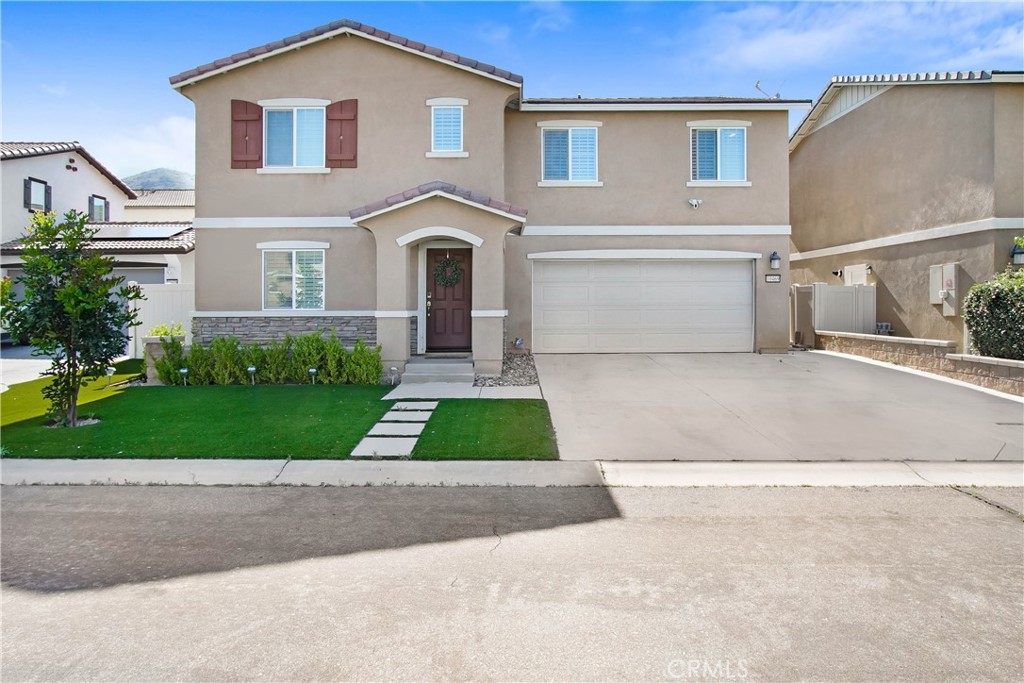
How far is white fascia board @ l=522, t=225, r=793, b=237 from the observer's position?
1538 centimetres

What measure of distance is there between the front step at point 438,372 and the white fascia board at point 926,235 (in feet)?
38.5

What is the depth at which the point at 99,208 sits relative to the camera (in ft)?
88.2

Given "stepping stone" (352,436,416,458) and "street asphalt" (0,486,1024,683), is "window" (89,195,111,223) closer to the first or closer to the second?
"stepping stone" (352,436,416,458)

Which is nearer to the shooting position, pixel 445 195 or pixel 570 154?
pixel 445 195

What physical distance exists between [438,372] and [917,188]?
42.5 feet

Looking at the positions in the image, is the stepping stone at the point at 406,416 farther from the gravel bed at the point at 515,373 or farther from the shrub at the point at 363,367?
the shrub at the point at 363,367

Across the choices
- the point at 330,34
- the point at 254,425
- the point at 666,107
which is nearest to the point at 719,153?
the point at 666,107

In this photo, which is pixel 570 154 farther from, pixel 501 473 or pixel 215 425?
pixel 501 473

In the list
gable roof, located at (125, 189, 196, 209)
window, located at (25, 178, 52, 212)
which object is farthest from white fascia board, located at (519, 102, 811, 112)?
gable roof, located at (125, 189, 196, 209)

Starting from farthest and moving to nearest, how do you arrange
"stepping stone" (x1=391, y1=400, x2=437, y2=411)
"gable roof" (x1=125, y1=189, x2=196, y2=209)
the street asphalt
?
1. "gable roof" (x1=125, y1=189, x2=196, y2=209)
2. "stepping stone" (x1=391, y1=400, x2=437, y2=411)
3. the street asphalt

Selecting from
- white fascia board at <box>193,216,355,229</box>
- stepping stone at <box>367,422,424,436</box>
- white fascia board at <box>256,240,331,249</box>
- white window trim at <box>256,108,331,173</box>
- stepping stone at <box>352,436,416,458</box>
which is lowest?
stepping stone at <box>352,436,416,458</box>

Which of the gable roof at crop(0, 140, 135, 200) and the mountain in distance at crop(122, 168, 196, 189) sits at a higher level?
the mountain in distance at crop(122, 168, 196, 189)

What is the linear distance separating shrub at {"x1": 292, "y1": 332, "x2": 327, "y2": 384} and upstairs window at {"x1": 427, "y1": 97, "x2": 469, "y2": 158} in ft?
15.9

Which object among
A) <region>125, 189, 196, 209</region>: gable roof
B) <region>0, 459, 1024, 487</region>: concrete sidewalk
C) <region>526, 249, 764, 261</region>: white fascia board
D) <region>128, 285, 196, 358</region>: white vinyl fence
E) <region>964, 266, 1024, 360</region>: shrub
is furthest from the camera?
<region>125, 189, 196, 209</region>: gable roof
